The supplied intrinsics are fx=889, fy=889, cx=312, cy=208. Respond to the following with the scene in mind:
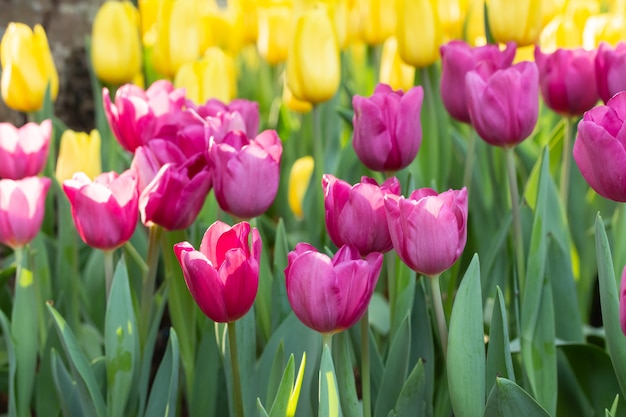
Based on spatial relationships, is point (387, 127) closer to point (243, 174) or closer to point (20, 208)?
point (243, 174)

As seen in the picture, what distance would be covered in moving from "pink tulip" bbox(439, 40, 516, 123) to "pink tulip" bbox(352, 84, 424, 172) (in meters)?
0.15

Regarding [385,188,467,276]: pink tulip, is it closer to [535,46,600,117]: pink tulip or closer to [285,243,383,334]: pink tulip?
[285,243,383,334]: pink tulip

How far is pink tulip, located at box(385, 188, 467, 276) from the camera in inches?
33.2

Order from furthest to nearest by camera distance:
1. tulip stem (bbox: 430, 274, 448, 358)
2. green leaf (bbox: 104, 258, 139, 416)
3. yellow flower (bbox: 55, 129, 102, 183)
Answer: yellow flower (bbox: 55, 129, 102, 183) → green leaf (bbox: 104, 258, 139, 416) → tulip stem (bbox: 430, 274, 448, 358)

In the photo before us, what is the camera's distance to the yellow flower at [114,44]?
5.46ft

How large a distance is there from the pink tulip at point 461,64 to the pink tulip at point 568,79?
0.06 meters

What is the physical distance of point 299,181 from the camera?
1711mm

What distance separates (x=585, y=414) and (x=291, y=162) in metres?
0.94

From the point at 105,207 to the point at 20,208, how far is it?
0.63ft

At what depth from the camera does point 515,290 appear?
119 centimetres

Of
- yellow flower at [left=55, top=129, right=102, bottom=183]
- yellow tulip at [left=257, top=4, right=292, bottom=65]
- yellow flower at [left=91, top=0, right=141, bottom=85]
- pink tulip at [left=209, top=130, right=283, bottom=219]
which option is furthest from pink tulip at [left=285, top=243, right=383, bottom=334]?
yellow tulip at [left=257, top=4, right=292, bottom=65]

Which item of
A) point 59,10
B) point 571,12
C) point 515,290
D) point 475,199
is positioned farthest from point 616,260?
point 59,10

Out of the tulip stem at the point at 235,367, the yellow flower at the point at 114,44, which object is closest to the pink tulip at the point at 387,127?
the tulip stem at the point at 235,367

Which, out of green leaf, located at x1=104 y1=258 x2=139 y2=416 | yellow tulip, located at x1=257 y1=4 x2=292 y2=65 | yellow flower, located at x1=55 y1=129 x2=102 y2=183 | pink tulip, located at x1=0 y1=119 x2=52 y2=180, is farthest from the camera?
yellow tulip, located at x1=257 y1=4 x2=292 y2=65
